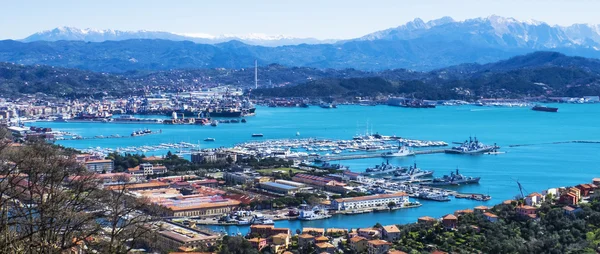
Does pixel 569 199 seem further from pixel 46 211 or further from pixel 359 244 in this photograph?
pixel 46 211

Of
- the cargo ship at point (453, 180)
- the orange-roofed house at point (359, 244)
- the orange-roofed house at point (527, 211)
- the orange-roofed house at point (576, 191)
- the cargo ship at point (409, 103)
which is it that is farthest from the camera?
the cargo ship at point (409, 103)

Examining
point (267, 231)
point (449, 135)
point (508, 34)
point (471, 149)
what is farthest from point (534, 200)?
point (508, 34)

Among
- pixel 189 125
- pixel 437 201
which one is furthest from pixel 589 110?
pixel 437 201

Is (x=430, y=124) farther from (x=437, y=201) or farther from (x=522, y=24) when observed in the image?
(x=522, y=24)

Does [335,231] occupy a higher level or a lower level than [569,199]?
lower

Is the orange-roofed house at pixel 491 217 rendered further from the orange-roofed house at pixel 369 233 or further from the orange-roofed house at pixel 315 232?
the orange-roofed house at pixel 315 232

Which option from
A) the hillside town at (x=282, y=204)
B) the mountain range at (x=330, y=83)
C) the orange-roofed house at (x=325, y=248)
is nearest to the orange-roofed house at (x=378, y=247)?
the hillside town at (x=282, y=204)
